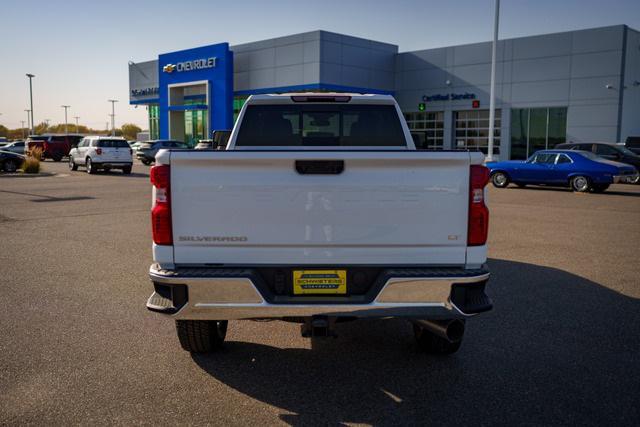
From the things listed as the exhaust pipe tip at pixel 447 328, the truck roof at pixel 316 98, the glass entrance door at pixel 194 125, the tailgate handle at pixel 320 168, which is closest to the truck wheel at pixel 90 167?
the glass entrance door at pixel 194 125

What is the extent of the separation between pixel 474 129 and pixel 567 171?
803 inches

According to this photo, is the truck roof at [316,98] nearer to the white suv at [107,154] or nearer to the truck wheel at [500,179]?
the truck wheel at [500,179]

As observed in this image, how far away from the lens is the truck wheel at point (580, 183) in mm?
19359

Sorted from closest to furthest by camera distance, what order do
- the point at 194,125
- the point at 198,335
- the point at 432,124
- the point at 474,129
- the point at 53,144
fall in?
the point at 198,335
the point at 474,129
the point at 432,124
the point at 53,144
the point at 194,125

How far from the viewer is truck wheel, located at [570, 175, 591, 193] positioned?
19.4 metres

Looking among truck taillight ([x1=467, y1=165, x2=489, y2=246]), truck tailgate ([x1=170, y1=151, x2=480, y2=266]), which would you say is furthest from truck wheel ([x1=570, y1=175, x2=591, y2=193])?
truck tailgate ([x1=170, y1=151, x2=480, y2=266])

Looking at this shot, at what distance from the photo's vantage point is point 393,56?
42875mm

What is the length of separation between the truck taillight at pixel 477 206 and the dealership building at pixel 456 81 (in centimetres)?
3284

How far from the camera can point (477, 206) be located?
3.78m

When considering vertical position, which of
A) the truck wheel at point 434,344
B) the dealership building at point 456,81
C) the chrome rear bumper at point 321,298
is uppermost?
the dealership building at point 456,81

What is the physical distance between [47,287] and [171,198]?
399 cm

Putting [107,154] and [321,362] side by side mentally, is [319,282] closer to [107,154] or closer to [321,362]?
[321,362]

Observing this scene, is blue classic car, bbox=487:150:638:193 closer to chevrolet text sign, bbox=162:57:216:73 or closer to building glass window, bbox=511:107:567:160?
building glass window, bbox=511:107:567:160

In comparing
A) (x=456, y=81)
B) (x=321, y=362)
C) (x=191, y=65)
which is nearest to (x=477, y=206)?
(x=321, y=362)
